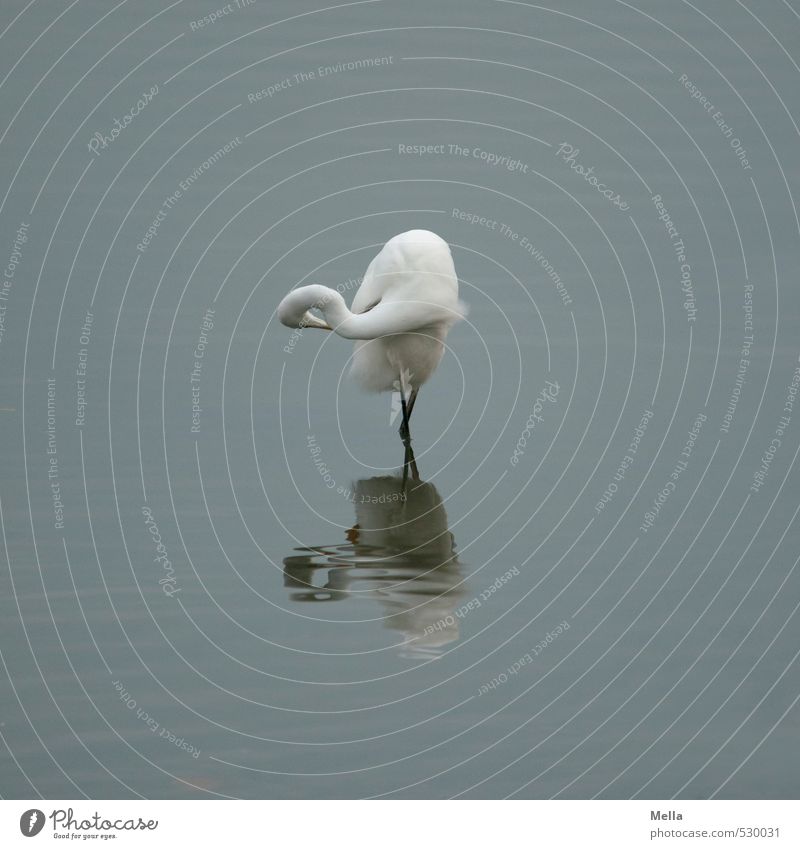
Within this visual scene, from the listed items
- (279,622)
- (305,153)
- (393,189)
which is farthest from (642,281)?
(279,622)

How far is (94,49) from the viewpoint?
28578 mm

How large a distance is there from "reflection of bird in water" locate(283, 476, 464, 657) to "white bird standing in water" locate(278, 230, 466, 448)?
1.91 meters

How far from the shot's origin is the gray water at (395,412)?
10852mm

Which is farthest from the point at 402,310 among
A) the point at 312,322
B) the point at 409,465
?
the point at 409,465

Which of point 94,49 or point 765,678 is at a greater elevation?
point 94,49

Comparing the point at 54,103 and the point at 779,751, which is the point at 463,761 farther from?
the point at 54,103

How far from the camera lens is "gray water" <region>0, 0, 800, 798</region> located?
1085 cm

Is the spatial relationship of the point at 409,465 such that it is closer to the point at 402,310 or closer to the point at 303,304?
the point at 402,310

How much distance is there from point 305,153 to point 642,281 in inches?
250

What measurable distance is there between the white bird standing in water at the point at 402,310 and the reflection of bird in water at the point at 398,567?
191cm

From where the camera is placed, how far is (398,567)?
44.6 feet

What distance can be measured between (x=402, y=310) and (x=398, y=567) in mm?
3921

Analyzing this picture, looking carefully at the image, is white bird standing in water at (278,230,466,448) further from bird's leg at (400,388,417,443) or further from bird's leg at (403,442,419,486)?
bird's leg at (403,442,419,486)

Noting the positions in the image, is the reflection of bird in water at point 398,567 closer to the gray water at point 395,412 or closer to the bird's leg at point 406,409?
the gray water at point 395,412
